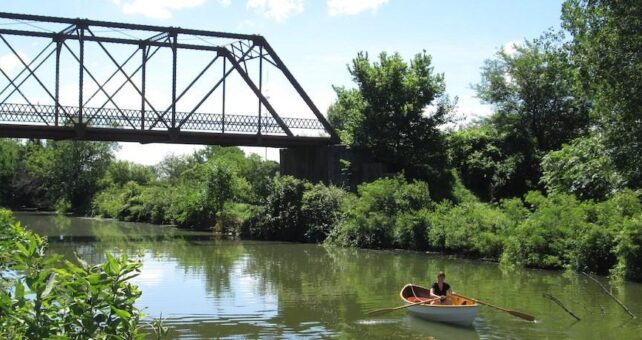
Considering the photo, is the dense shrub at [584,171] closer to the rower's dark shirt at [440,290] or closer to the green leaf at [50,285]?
the rower's dark shirt at [440,290]

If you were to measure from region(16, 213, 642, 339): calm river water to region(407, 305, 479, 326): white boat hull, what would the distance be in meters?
0.20

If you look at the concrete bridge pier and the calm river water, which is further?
the concrete bridge pier

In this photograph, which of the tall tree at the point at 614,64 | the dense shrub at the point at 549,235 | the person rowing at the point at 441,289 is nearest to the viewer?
the person rowing at the point at 441,289

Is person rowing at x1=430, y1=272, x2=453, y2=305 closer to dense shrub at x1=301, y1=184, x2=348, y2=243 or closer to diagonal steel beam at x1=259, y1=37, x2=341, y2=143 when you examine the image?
dense shrub at x1=301, y1=184, x2=348, y2=243

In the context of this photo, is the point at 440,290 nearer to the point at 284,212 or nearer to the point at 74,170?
the point at 284,212

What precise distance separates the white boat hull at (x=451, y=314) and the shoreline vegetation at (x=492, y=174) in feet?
30.8

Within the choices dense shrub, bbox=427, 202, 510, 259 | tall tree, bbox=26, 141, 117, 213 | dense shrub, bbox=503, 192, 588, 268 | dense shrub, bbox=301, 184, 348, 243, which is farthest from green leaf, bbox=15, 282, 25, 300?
tall tree, bbox=26, 141, 117, 213

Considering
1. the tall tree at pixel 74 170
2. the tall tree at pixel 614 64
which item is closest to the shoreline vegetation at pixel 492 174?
the tall tree at pixel 614 64

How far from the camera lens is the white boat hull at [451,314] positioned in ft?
52.1

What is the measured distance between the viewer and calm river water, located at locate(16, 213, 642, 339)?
51.0 ft

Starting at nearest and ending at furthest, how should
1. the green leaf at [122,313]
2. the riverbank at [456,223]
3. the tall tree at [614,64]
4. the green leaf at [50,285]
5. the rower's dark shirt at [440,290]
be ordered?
the green leaf at [50,285], the green leaf at [122,313], the rower's dark shirt at [440,290], the tall tree at [614,64], the riverbank at [456,223]

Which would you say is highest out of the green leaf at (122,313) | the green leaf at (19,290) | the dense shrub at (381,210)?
the dense shrub at (381,210)

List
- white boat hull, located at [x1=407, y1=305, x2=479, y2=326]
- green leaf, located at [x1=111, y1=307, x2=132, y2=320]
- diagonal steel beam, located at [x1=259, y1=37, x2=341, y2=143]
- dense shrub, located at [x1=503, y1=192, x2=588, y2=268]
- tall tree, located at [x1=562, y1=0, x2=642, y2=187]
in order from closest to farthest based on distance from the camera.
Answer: green leaf, located at [x1=111, y1=307, x2=132, y2=320] → white boat hull, located at [x1=407, y1=305, x2=479, y2=326] → tall tree, located at [x1=562, y1=0, x2=642, y2=187] → dense shrub, located at [x1=503, y1=192, x2=588, y2=268] → diagonal steel beam, located at [x1=259, y1=37, x2=341, y2=143]

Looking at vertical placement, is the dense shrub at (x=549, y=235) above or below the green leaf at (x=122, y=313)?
above
